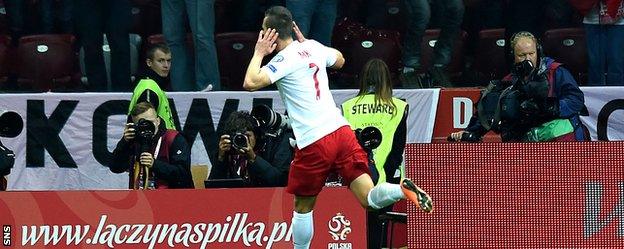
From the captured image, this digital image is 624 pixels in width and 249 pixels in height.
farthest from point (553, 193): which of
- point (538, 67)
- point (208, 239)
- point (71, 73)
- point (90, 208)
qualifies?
point (71, 73)

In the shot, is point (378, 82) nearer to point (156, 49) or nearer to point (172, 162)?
point (172, 162)

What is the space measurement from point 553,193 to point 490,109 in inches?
64.5

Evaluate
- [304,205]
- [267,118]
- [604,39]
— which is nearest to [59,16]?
[267,118]

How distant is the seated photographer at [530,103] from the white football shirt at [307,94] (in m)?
1.62

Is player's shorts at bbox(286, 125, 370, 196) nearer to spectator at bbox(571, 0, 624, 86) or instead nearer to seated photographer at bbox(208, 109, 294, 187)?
seated photographer at bbox(208, 109, 294, 187)

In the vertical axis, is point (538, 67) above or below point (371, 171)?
above

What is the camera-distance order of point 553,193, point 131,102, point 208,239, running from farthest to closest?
1. point 131,102
2. point 208,239
3. point 553,193

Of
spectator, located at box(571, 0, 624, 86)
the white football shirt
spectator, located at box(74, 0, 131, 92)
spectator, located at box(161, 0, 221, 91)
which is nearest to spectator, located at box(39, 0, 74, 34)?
spectator, located at box(74, 0, 131, 92)

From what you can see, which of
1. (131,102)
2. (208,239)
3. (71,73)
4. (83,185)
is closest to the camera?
(208,239)

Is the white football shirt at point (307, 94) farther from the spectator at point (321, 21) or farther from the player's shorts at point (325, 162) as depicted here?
the spectator at point (321, 21)

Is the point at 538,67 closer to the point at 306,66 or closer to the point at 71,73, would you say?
the point at 306,66

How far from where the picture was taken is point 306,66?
1113 cm

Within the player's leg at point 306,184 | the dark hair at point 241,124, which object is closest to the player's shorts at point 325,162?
the player's leg at point 306,184

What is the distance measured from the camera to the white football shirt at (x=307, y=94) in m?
11.1
